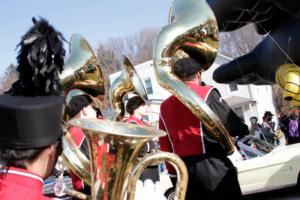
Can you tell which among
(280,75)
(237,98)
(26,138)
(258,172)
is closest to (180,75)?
(280,75)

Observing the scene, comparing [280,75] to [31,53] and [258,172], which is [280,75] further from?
[258,172]

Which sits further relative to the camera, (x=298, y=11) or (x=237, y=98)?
(x=237, y=98)

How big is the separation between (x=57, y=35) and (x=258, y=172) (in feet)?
20.6

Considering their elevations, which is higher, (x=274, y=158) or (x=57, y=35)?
(x=57, y=35)

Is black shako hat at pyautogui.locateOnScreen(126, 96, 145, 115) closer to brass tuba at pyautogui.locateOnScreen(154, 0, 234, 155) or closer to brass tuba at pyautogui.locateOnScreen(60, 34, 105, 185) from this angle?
brass tuba at pyautogui.locateOnScreen(60, 34, 105, 185)

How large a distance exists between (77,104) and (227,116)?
1707 mm

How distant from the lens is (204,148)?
341 cm

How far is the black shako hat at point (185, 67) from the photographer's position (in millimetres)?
3607

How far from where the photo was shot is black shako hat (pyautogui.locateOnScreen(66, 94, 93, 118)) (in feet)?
14.3

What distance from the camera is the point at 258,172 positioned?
7.52 metres

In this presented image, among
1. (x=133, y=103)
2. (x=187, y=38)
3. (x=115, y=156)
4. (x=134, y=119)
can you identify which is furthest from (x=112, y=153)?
(x=133, y=103)

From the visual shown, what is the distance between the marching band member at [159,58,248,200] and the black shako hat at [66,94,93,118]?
46.7 inches

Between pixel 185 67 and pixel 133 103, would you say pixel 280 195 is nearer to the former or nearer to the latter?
pixel 133 103

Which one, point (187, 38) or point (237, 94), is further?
point (237, 94)
